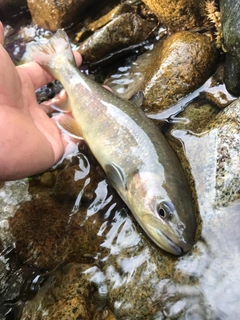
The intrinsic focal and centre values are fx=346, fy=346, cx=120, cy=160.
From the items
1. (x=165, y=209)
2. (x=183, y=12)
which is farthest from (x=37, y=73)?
(x=165, y=209)

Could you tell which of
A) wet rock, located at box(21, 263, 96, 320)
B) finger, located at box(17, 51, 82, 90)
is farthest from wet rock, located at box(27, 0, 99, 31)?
wet rock, located at box(21, 263, 96, 320)

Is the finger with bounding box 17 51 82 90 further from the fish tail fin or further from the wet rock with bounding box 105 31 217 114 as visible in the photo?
the wet rock with bounding box 105 31 217 114

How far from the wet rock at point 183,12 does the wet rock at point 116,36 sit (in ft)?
1.12

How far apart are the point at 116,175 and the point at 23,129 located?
999 mm

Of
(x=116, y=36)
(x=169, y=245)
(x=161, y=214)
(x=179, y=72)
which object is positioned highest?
(x=116, y=36)

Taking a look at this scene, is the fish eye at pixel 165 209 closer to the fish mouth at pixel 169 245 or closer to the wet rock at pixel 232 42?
the fish mouth at pixel 169 245

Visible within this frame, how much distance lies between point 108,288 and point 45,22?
4.09m

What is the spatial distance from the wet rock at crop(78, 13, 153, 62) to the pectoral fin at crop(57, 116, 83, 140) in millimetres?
1197

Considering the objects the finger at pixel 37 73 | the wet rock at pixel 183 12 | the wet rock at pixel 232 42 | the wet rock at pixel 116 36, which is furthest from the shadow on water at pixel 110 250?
the wet rock at pixel 116 36

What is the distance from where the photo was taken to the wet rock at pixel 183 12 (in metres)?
4.11

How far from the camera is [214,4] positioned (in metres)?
4.05

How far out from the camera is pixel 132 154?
124 inches

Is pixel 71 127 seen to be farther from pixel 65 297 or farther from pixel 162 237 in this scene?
pixel 65 297

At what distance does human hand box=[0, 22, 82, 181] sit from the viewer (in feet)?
10.2
